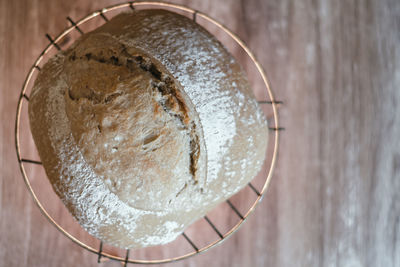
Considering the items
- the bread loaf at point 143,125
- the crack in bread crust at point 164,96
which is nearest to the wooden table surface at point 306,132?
the bread loaf at point 143,125

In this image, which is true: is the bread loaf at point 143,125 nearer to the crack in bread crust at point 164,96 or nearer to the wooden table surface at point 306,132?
the crack in bread crust at point 164,96

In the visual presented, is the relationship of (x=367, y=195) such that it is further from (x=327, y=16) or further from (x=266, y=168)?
(x=327, y=16)

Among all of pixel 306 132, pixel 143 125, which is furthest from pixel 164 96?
pixel 306 132

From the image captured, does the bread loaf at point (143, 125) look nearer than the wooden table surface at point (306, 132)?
Yes

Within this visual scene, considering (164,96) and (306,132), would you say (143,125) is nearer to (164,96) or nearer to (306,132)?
(164,96)

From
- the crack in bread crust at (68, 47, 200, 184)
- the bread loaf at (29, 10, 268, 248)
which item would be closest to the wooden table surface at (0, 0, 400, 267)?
the bread loaf at (29, 10, 268, 248)

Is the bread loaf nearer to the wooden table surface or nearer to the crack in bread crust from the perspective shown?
the crack in bread crust
